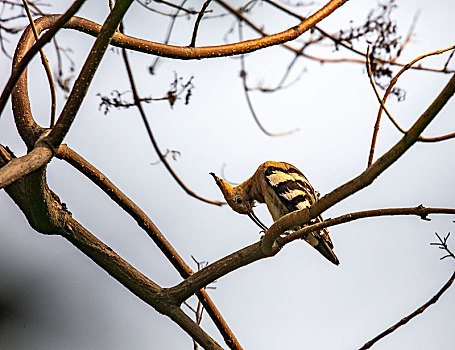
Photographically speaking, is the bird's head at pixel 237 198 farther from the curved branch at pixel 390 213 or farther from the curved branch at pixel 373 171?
the curved branch at pixel 390 213

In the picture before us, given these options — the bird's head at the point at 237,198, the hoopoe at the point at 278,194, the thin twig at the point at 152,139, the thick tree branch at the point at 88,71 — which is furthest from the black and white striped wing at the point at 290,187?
the thick tree branch at the point at 88,71

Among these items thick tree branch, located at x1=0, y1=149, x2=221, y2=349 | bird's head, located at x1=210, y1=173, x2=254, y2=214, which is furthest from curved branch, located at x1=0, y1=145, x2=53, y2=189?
bird's head, located at x1=210, y1=173, x2=254, y2=214

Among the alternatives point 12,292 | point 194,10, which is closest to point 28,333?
point 12,292

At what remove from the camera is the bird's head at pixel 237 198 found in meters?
1.91

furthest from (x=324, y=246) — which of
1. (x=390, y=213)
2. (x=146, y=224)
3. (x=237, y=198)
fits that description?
(x=390, y=213)

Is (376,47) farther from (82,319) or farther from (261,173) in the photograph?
(82,319)

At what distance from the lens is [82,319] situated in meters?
1.59

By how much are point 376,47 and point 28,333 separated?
128 centimetres

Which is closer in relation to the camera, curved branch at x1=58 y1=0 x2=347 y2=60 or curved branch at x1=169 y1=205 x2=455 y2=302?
curved branch at x1=169 y1=205 x2=455 y2=302

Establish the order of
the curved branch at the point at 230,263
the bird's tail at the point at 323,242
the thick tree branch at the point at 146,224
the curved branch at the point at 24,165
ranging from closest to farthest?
the curved branch at the point at 24,165, the curved branch at the point at 230,263, the thick tree branch at the point at 146,224, the bird's tail at the point at 323,242

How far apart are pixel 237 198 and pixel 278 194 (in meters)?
0.18

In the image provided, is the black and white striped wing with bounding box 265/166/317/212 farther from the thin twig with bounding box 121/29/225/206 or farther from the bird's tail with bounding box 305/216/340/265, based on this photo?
the thin twig with bounding box 121/29/225/206

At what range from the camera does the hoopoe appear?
65.7 inches

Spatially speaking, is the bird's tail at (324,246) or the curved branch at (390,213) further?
the bird's tail at (324,246)
